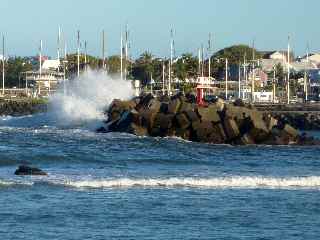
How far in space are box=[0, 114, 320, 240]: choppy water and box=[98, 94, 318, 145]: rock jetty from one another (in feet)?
16.8

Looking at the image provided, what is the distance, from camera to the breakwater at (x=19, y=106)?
91.9 metres

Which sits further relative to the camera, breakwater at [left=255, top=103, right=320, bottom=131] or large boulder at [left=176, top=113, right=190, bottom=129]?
breakwater at [left=255, top=103, right=320, bottom=131]

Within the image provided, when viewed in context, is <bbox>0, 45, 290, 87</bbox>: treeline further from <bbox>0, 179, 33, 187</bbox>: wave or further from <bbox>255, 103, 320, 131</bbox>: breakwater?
<bbox>0, 179, 33, 187</bbox>: wave

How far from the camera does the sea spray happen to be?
64688mm

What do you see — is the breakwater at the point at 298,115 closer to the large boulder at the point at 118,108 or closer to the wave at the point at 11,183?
the large boulder at the point at 118,108

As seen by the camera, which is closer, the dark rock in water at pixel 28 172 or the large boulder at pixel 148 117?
the dark rock in water at pixel 28 172

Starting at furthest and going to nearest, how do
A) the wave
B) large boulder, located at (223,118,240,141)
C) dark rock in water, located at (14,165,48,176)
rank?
large boulder, located at (223,118,240,141) < dark rock in water, located at (14,165,48,176) < the wave

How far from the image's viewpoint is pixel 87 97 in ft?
226

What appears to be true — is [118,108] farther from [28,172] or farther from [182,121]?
[28,172]

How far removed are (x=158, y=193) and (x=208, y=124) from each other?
25234mm

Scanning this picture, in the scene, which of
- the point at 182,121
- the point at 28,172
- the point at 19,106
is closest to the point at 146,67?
the point at 19,106

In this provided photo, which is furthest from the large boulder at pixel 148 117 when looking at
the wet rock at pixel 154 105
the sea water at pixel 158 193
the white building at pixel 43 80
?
the white building at pixel 43 80

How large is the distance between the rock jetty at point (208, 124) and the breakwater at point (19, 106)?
3788 centimetres

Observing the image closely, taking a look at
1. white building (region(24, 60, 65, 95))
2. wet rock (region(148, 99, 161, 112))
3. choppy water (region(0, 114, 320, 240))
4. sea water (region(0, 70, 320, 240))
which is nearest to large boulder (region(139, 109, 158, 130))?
wet rock (region(148, 99, 161, 112))
